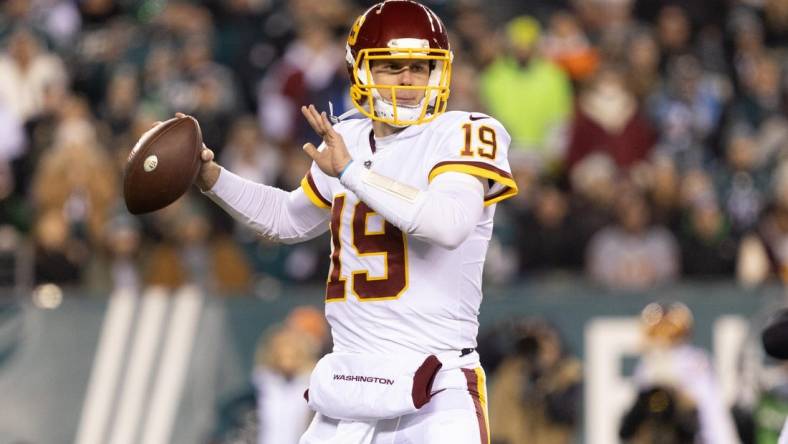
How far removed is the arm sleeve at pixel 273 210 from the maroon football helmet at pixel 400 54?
450 millimetres

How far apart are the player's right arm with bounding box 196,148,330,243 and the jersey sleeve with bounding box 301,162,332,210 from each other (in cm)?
2

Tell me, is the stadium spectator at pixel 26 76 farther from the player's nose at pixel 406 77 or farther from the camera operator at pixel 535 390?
the player's nose at pixel 406 77

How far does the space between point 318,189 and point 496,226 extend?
5.28 metres

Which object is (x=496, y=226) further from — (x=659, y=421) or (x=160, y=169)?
(x=160, y=169)

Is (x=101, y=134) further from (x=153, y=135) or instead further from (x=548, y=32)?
(x=153, y=135)

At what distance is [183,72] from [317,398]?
7.55 meters

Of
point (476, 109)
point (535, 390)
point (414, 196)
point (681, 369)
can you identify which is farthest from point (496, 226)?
point (414, 196)

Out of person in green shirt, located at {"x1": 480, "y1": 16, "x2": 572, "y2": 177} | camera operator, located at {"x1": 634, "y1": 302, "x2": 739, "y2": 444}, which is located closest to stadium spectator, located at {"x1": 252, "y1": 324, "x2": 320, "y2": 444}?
camera operator, located at {"x1": 634, "y1": 302, "x2": 739, "y2": 444}

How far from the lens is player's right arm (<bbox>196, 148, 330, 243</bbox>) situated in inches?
204

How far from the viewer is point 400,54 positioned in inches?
A: 191

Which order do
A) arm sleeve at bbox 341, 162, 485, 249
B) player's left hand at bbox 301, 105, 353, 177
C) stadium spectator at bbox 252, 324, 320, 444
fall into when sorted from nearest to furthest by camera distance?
1. arm sleeve at bbox 341, 162, 485, 249
2. player's left hand at bbox 301, 105, 353, 177
3. stadium spectator at bbox 252, 324, 320, 444

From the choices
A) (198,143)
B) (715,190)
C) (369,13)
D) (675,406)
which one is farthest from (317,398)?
(715,190)

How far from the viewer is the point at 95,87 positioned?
12.2 metres

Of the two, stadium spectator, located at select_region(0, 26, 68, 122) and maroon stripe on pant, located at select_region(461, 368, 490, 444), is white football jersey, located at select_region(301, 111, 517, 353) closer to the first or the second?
maroon stripe on pant, located at select_region(461, 368, 490, 444)
